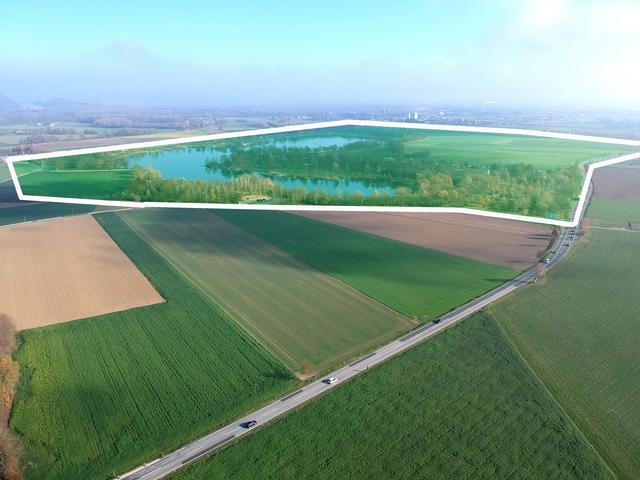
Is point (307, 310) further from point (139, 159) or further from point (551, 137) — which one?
point (139, 159)

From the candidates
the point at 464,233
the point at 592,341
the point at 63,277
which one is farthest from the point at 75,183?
the point at 464,233

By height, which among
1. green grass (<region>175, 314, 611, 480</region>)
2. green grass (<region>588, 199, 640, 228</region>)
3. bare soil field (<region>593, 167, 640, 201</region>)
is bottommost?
green grass (<region>588, 199, 640, 228</region>)

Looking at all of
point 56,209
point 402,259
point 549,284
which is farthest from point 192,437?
point 56,209

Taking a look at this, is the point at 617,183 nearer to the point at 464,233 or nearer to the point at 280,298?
the point at 464,233

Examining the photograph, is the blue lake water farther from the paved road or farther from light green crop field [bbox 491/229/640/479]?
light green crop field [bbox 491/229/640/479]

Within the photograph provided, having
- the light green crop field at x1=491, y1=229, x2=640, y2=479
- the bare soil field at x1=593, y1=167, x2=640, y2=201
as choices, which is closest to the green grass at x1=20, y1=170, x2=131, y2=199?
the light green crop field at x1=491, y1=229, x2=640, y2=479

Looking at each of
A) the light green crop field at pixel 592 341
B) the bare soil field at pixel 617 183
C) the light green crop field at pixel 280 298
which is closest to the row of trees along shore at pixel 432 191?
the light green crop field at pixel 592 341

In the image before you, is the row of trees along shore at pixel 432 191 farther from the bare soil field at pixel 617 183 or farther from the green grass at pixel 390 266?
the bare soil field at pixel 617 183
